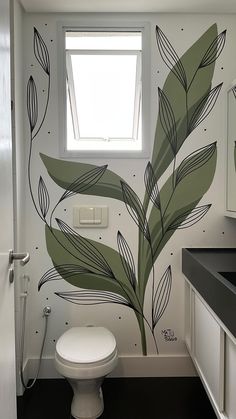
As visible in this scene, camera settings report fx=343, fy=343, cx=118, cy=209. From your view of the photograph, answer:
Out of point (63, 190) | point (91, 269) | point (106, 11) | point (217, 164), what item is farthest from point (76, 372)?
point (106, 11)

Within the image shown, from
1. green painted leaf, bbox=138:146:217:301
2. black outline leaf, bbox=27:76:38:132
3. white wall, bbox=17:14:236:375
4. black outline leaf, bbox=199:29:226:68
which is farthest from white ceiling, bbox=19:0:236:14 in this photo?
green painted leaf, bbox=138:146:217:301

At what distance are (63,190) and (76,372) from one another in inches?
42.5

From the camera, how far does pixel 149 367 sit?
2.27 metres

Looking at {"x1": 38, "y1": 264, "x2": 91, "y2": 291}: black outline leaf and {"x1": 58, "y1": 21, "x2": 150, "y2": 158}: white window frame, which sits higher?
{"x1": 58, "y1": 21, "x2": 150, "y2": 158}: white window frame

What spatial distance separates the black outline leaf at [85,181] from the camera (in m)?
2.21

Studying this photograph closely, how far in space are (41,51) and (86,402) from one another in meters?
2.09

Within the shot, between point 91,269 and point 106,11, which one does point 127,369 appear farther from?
point 106,11

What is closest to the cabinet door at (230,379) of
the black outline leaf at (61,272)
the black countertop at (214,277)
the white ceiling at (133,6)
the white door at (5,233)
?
the black countertop at (214,277)

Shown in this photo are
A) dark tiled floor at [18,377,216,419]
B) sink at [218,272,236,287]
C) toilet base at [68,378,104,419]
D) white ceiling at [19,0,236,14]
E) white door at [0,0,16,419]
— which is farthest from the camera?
white ceiling at [19,0,236,14]

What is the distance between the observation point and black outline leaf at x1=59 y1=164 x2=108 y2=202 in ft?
7.25

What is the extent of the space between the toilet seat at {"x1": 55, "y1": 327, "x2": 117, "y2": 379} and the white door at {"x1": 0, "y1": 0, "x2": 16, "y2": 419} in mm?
421

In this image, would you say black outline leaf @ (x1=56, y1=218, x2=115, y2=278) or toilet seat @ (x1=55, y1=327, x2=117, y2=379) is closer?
toilet seat @ (x1=55, y1=327, x2=117, y2=379)

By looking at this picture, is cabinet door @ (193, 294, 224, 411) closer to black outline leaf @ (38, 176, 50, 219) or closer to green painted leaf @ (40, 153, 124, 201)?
green painted leaf @ (40, 153, 124, 201)

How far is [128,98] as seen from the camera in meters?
2.38
